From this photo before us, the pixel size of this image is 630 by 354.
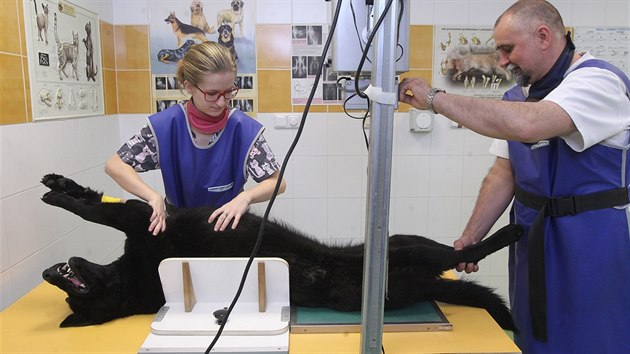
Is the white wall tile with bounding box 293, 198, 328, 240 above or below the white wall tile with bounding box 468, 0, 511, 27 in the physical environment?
below

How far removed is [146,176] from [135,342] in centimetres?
175

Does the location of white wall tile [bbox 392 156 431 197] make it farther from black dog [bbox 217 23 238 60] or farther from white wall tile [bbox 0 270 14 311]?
white wall tile [bbox 0 270 14 311]

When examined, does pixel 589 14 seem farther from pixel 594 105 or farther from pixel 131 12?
pixel 131 12

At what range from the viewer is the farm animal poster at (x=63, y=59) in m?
1.81

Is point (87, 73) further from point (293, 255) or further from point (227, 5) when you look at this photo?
point (293, 255)

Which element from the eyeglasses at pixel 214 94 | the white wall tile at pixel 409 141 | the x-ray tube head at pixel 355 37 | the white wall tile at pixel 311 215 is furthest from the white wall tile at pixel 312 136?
the x-ray tube head at pixel 355 37

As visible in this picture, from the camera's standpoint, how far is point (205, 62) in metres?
1.42

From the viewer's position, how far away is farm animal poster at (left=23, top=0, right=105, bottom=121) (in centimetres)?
181

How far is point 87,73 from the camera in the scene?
2.33 m

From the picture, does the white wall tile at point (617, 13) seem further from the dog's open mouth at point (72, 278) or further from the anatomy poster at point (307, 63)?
the dog's open mouth at point (72, 278)

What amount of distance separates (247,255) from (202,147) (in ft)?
1.40

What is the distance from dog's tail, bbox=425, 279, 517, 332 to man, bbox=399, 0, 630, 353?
6cm

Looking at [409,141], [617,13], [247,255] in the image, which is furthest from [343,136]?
[617,13]

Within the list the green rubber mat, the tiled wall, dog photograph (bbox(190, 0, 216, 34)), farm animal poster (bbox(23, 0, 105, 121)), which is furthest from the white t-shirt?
dog photograph (bbox(190, 0, 216, 34))
